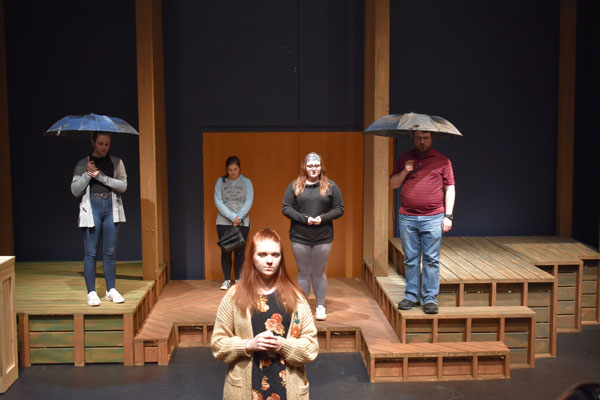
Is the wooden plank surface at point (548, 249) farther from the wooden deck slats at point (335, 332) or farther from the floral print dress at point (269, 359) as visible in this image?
the floral print dress at point (269, 359)

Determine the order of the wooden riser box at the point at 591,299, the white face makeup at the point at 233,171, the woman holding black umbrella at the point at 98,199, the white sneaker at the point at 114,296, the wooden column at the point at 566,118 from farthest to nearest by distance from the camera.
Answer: the wooden column at the point at 566,118, the white face makeup at the point at 233,171, the wooden riser box at the point at 591,299, the white sneaker at the point at 114,296, the woman holding black umbrella at the point at 98,199

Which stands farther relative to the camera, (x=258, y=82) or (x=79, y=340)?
(x=258, y=82)

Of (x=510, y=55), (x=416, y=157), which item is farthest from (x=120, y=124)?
(x=510, y=55)

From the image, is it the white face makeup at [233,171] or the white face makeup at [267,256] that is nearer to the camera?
the white face makeup at [267,256]

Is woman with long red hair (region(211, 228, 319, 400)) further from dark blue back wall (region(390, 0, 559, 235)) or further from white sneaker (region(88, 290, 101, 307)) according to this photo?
dark blue back wall (region(390, 0, 559, 235))

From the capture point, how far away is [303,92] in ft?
22.2

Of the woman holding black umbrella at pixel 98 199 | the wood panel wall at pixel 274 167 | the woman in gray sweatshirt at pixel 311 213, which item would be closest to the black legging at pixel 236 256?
the wood panel wall at pixel 274 167

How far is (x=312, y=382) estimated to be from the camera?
176 inches

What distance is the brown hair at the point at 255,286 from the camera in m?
2.56

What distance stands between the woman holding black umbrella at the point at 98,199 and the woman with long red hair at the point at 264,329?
2.67 m

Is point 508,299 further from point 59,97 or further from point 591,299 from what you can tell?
point 59,97

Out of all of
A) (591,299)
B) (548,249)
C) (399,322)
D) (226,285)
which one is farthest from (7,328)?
(591,299)

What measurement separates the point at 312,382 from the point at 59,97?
4.47 meters

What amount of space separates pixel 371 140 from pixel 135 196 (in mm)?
2836
